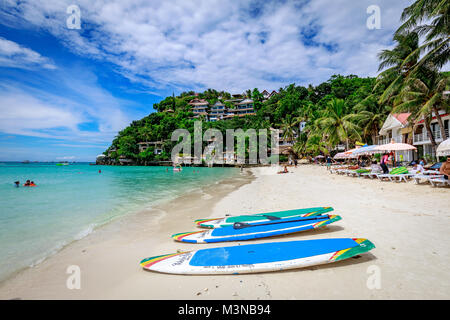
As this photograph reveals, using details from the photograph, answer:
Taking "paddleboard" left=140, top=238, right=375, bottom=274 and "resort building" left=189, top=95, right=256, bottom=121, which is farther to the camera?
"resort building" left=189, top=95, right=256, bottom=121

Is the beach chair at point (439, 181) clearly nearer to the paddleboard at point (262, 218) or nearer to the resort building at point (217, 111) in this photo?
the paddleboard at point (262, 218)

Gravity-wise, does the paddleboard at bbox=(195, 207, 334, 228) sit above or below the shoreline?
above

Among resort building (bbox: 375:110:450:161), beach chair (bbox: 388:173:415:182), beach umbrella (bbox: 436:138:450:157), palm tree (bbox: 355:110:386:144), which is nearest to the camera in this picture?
beach umbrella (bbox: 436:138:450:157)

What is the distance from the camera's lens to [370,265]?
2.90m

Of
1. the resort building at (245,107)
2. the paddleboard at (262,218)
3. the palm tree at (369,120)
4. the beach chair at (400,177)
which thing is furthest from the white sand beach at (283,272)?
the resort building at (245,107)

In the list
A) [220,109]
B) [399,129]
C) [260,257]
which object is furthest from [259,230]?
[220,109]

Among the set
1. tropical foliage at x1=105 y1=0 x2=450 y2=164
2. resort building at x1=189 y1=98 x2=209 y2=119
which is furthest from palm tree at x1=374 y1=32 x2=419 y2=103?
resort building at x1=189 y1=98 x2=209 y2=119

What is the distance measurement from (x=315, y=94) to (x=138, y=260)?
66372mm

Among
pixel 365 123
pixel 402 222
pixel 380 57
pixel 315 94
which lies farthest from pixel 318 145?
pixel 402 222

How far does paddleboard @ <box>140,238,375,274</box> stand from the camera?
281 cm

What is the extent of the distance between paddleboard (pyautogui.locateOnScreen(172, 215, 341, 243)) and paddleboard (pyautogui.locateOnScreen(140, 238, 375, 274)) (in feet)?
2.44

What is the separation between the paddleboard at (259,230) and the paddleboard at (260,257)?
745mm
